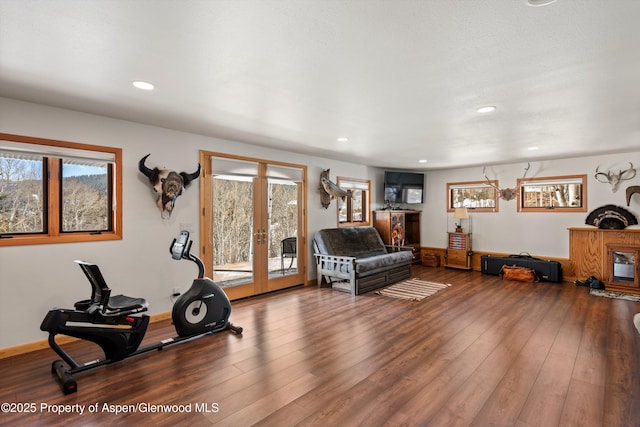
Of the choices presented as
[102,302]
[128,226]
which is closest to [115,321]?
[102,302]

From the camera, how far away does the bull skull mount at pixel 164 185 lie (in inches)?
153

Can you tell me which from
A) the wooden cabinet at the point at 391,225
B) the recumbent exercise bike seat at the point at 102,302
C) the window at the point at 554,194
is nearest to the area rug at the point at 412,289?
the wooden cabinet at the point at 391,225

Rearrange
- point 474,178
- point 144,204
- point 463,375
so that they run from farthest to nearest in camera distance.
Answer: point 474,178 < point 144,204 < point 463,375

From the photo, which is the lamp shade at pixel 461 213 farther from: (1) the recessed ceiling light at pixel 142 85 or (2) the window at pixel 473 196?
(1) the recessed ceiling light at pixel 142 85

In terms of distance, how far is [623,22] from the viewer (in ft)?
5.78

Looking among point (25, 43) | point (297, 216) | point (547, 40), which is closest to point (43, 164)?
point (25, 43)

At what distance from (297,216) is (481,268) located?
14.2ft

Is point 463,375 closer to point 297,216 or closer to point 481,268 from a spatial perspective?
point 297,216

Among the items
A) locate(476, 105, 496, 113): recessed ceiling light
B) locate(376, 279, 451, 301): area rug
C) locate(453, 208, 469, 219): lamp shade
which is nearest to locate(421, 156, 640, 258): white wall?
locate(453, 208, 469, 219): lamp shade

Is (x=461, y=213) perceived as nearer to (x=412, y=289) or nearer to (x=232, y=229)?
(x=412, y=289)

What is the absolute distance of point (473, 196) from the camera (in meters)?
7.72

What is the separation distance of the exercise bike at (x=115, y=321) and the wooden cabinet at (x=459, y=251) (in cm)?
596

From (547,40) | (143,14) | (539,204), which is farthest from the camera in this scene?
(539,204)

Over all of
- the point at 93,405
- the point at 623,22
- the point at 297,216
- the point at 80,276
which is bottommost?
the point at 93,405
